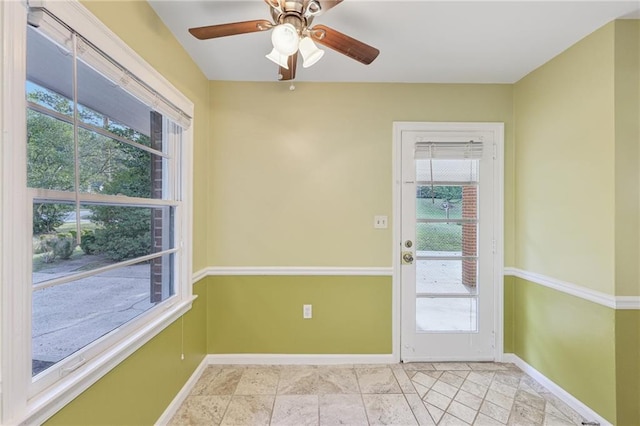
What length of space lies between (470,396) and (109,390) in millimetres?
2217

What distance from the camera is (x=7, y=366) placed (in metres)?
0.86

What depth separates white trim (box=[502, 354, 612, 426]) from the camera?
178 centimetres

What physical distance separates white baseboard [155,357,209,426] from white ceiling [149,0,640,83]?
2358 mm

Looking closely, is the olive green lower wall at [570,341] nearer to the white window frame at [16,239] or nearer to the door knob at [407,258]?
the door knob at [407,258]

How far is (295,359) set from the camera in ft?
8.05

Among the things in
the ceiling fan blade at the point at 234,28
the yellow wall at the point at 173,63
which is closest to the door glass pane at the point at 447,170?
the ceiling fan blade at the point at 234,28

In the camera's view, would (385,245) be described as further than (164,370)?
Yes

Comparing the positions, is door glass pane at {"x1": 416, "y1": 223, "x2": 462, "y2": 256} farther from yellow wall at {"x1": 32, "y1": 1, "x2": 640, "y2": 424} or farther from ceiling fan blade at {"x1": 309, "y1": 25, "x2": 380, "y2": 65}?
ceiling fan blade at {"x1": 309, "y1": 25, "x2": 380, "y2": 65}

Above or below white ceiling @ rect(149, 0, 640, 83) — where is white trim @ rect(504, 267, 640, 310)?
below

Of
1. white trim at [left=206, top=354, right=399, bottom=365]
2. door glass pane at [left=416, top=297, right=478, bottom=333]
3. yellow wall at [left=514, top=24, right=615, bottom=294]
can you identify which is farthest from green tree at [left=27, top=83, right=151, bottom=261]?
yellow wall at [left=514, top=24, right=615, bottom=294]

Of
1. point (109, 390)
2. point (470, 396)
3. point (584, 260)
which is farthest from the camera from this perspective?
point (470, 396)

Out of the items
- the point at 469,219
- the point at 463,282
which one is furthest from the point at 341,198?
the point at 463,282

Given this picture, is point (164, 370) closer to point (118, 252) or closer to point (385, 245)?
point (118, 252)

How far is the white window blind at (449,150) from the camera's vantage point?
2.46 m
